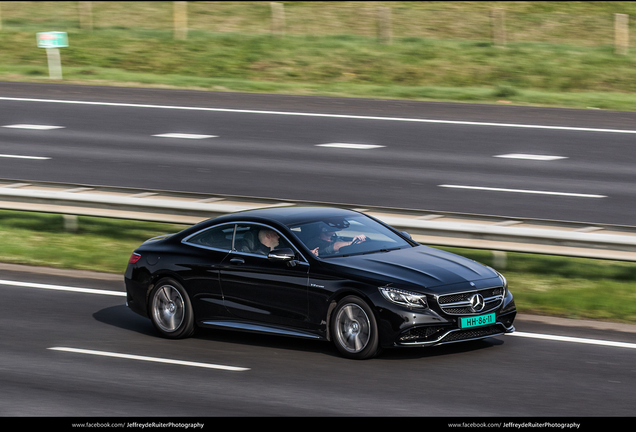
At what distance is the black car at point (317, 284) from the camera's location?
31.7 ft

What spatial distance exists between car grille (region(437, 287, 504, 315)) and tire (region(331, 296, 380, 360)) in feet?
2.25

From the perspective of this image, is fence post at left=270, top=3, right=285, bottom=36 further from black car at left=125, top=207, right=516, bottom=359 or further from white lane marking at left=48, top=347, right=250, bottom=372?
white lane marking at left=48, top=347, right=250, bottom=372

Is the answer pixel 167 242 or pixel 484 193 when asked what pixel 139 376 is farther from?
pixel 484 193

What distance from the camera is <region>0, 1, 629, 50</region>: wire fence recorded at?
37.0 metres

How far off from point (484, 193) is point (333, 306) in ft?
30.2

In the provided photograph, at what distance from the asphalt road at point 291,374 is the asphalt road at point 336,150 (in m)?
6.81

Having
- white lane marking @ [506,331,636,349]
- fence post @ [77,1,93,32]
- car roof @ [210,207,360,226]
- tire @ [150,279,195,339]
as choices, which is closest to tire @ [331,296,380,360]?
car roof @ [210,207,360,226]

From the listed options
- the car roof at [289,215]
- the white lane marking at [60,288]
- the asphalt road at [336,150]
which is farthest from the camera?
the asphalt road at [336,150]

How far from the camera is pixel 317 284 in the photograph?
1010 cm

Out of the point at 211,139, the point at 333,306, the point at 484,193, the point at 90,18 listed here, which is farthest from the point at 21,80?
the point at 333,306

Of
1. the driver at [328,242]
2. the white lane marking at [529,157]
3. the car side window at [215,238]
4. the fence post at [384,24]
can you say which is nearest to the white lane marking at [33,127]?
the white lane marking at [529,157]

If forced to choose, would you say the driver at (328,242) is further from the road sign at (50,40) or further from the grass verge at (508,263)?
the road sign at (50,40)

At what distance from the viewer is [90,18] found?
131 feet

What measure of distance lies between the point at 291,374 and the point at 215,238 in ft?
7.44
